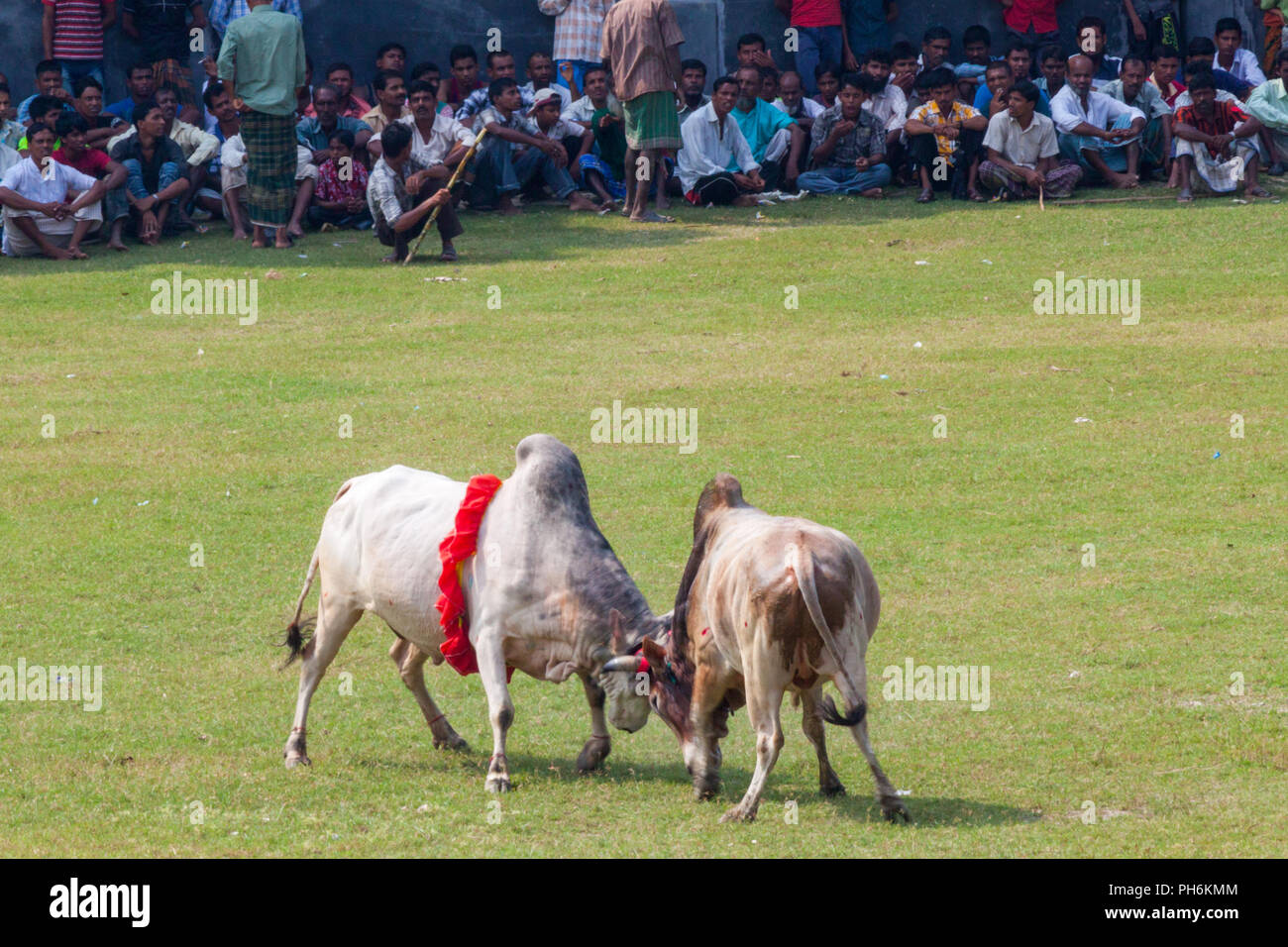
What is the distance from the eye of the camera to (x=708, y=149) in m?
20.5

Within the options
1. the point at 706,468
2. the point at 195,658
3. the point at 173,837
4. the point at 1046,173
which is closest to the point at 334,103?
the point at 1046,173

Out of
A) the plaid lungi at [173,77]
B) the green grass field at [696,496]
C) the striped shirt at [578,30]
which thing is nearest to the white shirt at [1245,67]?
the green grass field at [696,496]

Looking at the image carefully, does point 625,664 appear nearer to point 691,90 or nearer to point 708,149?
point 708,149

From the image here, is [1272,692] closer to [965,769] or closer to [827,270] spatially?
[965,769]

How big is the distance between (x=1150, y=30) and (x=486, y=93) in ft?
31.8

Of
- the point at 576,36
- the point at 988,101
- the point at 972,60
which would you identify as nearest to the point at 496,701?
the point at 988,101

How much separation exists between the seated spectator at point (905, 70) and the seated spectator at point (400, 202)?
6.94 meters

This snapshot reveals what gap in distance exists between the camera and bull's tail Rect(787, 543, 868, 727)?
6.20 m

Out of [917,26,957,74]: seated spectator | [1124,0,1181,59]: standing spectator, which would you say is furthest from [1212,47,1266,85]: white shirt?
[917,26,957,74]: seated spectator

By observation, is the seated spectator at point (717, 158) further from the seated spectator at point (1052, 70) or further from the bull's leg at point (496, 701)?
the bull's leg at point (496, 701)

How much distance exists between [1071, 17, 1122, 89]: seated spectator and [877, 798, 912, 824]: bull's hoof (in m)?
16.4

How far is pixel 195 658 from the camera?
8.92 m

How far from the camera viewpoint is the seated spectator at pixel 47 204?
1817cm

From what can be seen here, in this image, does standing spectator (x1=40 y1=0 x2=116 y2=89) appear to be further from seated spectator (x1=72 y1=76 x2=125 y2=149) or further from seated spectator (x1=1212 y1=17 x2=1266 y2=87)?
seated spectator (x1=1212 y1=17 x2=1266 y2=87)
